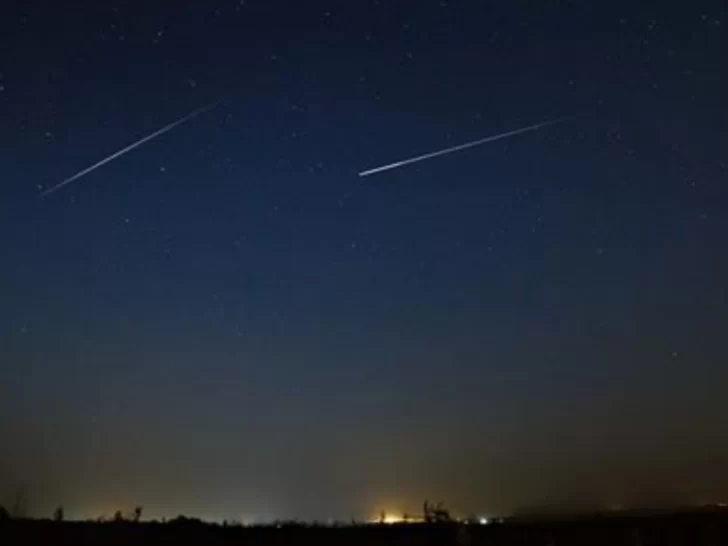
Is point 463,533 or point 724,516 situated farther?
point 724,516

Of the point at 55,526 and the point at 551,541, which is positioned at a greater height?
the point at 55,526

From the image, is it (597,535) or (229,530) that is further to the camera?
(229,530)

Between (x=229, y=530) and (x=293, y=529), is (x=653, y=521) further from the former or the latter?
(x=229, y=530)

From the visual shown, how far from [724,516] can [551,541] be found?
5898mm

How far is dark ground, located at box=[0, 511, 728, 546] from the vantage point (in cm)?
2533

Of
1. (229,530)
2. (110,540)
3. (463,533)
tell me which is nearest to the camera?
(463,533)

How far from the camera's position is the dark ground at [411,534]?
25328mm

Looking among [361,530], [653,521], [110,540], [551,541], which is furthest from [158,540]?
[653,521]

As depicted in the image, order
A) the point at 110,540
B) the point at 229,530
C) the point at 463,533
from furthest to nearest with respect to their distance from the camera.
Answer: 1. the point at 229,530
2. the point at 110,540
3. the point at 463,533

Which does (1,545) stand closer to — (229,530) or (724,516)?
(229,530)

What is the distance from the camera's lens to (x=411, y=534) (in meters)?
27.5

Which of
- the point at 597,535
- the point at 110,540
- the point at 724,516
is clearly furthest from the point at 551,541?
the point at 110,540

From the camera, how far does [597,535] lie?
26000 mm

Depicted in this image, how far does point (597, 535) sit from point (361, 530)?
26.1ft
